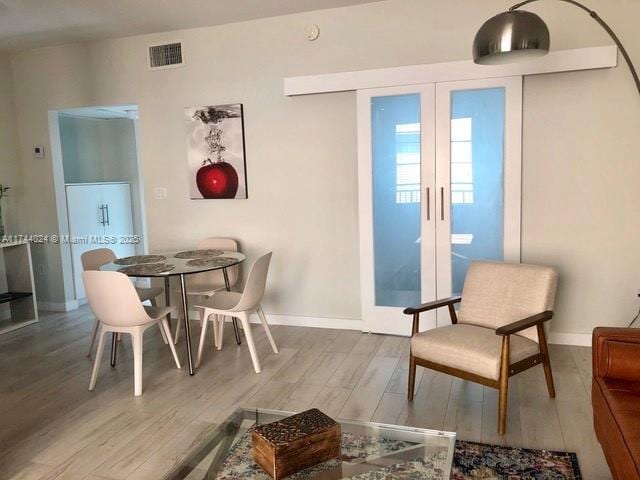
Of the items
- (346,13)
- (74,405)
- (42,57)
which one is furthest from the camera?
(42,57)

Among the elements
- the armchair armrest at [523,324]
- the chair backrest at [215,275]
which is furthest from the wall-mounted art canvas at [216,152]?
the armchair armrest at [523,324]

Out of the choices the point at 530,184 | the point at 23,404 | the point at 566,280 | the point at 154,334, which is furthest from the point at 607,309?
the point at 23,404

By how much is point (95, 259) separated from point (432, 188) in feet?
8.80

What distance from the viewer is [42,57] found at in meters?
5.15

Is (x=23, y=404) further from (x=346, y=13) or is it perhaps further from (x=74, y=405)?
(x=346, y=13)

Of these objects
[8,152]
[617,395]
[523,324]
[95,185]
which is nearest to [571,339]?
[523,324]

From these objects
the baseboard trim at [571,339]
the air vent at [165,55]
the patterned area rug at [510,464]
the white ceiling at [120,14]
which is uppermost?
the white ceiling at [120,14]

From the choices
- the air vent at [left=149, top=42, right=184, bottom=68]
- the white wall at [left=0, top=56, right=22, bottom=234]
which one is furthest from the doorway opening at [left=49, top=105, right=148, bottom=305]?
the air vent at [left=149, top=42, right=184, bottom=68]

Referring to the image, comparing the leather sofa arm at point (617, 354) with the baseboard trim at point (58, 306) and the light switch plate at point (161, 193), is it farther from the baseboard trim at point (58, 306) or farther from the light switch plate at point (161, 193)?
the baseboard trim at point (58, 306)

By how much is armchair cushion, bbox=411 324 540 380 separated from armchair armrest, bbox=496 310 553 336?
13 centimetres

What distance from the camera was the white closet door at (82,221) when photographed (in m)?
5.54

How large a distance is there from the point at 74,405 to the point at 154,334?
4.64 feet

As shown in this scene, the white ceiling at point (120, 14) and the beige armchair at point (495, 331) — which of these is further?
the white ceiling at point (120, 14)

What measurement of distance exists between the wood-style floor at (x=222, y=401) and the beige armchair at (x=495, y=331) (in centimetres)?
20
